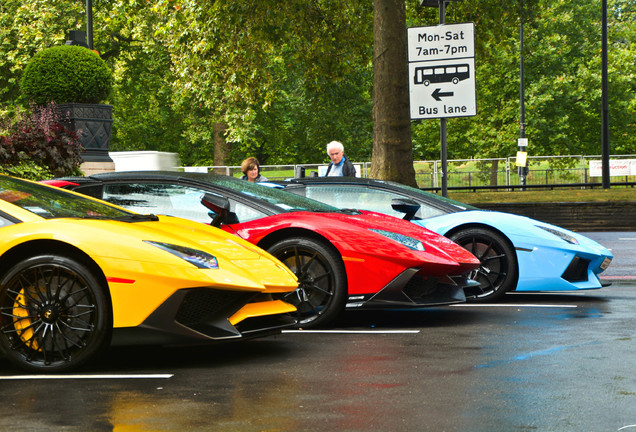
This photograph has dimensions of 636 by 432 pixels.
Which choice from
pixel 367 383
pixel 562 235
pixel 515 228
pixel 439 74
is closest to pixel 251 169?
pixel 439 74

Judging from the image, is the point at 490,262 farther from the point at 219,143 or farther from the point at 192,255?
the point at 219,143

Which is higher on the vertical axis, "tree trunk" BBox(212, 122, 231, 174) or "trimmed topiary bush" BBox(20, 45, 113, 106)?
"trimmed topiary bush" BBox(20, 45, 113, 106)

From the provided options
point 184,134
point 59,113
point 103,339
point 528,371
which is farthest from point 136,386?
point 184,134

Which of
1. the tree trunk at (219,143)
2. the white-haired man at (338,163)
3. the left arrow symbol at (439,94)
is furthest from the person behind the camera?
the tree trunk at (219,143)

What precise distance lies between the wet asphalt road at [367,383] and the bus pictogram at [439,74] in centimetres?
523

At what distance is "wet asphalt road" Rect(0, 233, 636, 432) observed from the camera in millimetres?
4566

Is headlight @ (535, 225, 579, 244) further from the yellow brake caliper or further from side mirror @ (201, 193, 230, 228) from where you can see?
the yellow brake caliper

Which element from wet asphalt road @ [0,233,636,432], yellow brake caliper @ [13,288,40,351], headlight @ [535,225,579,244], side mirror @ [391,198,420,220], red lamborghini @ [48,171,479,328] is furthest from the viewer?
headlight @ [535,225,579,244]

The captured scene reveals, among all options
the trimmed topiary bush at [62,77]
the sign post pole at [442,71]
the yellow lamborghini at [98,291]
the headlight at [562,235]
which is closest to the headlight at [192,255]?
the yellow lamborghini at [98,291]

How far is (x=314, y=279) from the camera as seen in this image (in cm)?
A: 752

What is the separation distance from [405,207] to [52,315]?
12.9 ft

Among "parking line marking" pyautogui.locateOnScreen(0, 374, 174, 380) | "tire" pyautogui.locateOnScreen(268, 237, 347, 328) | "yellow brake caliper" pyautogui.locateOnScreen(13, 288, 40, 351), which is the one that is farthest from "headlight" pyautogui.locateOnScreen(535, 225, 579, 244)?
"yellow brake caliper" pyautogui.locateOnScreen(13, 288, 40, 351)

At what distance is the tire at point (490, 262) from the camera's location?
29.8 feet

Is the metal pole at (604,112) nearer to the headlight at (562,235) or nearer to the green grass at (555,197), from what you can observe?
the green grass at (555,197)
